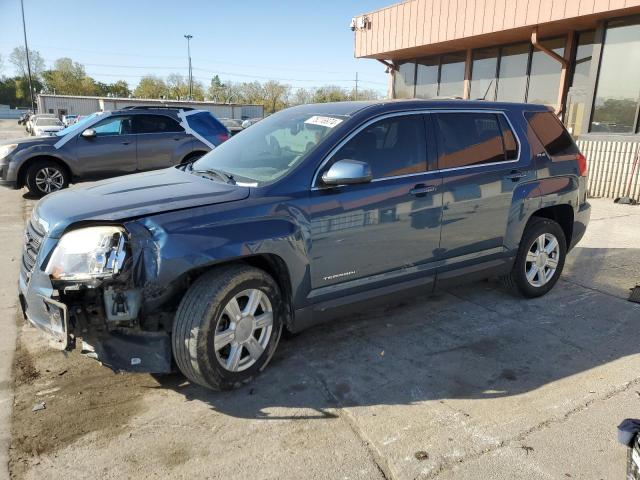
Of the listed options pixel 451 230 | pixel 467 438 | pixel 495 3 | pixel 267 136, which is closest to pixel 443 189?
pixel 451 230

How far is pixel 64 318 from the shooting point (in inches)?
105

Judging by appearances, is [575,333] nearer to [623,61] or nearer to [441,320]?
[441,320]

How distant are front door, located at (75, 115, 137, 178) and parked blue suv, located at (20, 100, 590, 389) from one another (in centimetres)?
621

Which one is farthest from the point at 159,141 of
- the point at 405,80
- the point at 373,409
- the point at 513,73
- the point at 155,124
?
the point at 405,80

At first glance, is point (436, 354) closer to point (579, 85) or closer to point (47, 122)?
point (579, 85)

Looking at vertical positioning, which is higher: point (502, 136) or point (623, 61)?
point (623, 61)

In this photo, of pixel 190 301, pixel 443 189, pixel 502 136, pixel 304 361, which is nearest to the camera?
pixel 190 301

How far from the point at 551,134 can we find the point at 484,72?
11.5m

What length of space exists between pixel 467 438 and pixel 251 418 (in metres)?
1.24

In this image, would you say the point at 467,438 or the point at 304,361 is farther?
the point at 304,361

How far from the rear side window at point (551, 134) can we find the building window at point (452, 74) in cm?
1181

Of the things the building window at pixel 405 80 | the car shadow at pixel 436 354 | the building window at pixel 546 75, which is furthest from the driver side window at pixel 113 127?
the building window at pixel 405 80

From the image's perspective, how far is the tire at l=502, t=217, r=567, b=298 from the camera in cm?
459

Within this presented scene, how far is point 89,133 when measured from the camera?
368 inches
